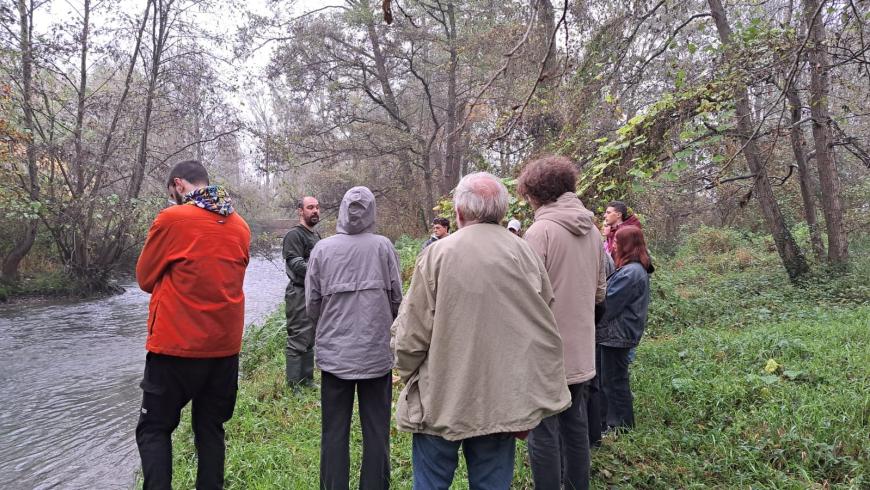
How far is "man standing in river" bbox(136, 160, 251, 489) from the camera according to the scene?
2.48 metres

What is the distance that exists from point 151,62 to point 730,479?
1435cm

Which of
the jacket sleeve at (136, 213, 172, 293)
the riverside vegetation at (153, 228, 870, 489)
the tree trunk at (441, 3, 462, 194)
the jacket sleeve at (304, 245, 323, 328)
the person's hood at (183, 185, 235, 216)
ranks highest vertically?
the tree trunk at (441, 3, 462, 194)

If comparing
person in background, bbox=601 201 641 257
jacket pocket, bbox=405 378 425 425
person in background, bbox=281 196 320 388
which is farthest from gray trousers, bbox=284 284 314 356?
jacket pocket, bbox=405 378 425 425

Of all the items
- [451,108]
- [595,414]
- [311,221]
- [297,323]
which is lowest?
[595,414]

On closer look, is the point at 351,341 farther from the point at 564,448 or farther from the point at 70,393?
the point at 70,393

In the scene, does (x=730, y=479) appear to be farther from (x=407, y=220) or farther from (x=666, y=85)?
(x=407, y=220)

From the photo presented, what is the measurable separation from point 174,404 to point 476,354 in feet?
5.53

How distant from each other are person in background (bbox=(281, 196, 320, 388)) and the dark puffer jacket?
8.12 ft

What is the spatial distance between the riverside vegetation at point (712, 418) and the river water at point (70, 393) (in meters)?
0.65

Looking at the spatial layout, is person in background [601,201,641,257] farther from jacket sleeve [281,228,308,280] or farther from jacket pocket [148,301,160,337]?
jacket pocket [148,301,160,337]

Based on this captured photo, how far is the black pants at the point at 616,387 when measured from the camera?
356 centimetres

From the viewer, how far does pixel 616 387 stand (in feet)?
11.8

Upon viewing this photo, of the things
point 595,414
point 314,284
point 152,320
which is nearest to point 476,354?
point 314,284

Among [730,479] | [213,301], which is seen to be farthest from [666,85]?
[213,301]
